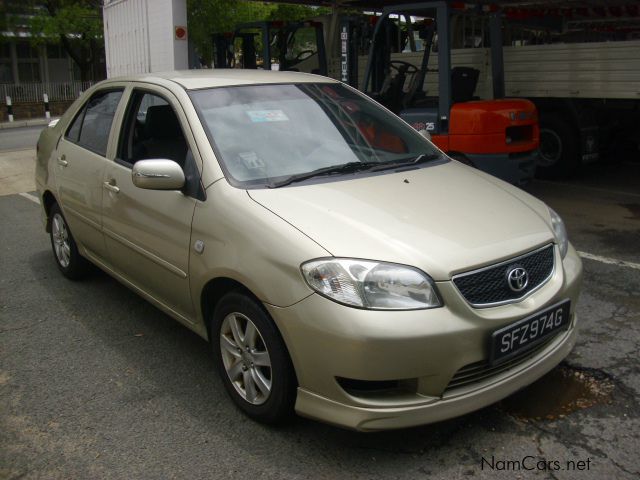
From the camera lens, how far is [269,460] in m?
2.91

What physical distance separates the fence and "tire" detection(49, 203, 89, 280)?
82.3 feet

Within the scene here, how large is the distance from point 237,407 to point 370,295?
1.05 meters

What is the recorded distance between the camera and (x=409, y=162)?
395 cm

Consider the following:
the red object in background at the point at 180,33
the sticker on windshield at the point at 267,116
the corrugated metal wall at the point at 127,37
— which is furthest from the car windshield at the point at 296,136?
the corrugated metal wall at the point at 127,37

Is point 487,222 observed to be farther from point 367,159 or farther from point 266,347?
point 266,347

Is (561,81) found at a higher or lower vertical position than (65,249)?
higher

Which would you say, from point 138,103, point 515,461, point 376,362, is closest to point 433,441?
point 515,461

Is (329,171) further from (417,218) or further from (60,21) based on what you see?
(60,21)

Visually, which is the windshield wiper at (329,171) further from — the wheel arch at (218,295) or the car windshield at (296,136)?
the wheel arch at (218,295)

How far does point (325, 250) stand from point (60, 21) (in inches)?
1097

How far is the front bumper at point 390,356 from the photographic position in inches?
103

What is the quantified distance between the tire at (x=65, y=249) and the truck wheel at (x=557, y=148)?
6928mm

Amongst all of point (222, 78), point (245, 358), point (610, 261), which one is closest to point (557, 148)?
point (610, 261)

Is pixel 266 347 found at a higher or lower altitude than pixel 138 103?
lower
